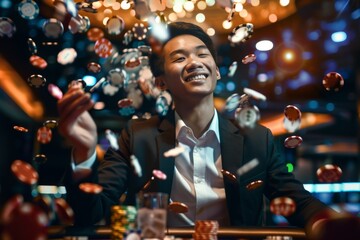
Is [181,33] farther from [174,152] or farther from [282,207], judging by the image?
[282,207]

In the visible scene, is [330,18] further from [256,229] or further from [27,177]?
[27,177]

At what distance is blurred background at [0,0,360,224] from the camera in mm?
4328

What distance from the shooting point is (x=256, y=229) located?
6.01 feet

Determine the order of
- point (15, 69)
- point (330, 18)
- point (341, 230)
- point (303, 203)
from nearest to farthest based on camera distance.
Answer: point (341, 230) < point (303, 203) < point (330, 18) < point (15, 69)

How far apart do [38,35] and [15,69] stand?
1.15 metres

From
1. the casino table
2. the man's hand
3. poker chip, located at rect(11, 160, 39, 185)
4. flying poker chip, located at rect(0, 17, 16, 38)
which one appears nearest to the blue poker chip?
flying poker chip, located at rect(0, 17, 16, 38)

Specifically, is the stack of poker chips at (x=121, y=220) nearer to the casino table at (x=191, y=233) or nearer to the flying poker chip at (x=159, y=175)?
the casino table at (x=191, y=233)

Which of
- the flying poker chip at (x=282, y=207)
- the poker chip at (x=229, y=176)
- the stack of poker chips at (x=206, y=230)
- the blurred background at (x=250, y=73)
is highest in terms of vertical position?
the blurred background at (x=250, y=73)

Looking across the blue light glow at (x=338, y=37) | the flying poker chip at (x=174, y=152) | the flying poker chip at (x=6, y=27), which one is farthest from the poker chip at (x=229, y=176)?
the blue light glow at (x=338, y=37)

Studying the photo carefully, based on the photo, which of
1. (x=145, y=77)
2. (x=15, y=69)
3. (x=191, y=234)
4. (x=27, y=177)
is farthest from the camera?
(x=15, y=69)

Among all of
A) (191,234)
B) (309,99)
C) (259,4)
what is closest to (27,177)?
(191,234)

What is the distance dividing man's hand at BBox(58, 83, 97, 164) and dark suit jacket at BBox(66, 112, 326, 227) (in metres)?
0.36

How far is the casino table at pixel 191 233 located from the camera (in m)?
1.76

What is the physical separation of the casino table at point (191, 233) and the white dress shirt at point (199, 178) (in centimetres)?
44
